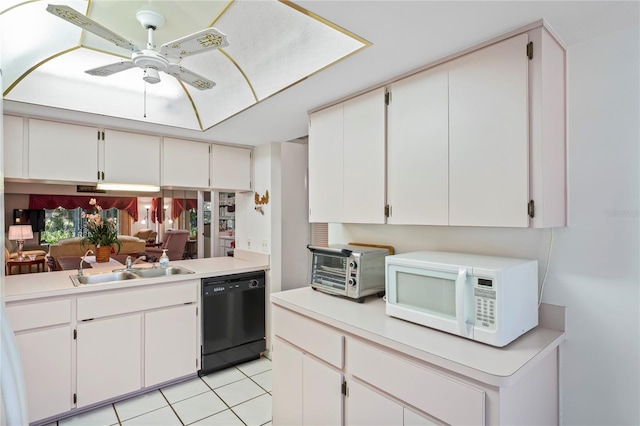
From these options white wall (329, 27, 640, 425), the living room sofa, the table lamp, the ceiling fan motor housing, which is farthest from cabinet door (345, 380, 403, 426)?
the table lamp

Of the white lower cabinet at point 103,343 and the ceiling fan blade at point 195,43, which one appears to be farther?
the white lower cabinet at point 103,343

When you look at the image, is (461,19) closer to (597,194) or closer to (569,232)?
(597,194)

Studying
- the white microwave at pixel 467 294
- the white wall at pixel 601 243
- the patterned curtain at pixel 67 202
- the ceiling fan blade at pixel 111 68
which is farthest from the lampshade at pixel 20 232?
the white wall at pixel 601 243

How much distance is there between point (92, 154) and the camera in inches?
111

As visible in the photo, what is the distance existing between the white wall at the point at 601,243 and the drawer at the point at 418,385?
0.71 metres

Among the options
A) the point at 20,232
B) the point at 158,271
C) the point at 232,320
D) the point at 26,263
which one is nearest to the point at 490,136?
the point at 232,320

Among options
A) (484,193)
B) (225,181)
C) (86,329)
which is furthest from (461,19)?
(86,329)

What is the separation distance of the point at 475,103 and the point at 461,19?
1.26ft

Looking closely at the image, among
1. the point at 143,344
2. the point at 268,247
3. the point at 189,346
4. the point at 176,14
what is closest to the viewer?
the point at 176,14

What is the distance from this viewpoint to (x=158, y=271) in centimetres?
329

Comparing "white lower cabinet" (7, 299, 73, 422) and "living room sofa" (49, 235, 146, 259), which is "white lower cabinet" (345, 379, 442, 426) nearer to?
"white lower cabinet" (7, 299, 73, 422)

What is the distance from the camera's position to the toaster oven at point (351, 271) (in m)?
2.09

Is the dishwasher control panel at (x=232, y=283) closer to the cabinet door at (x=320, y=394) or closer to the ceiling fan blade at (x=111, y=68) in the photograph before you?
the cabinet door at (x=320, y=394)

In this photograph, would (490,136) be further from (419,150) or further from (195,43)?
(195,43)
